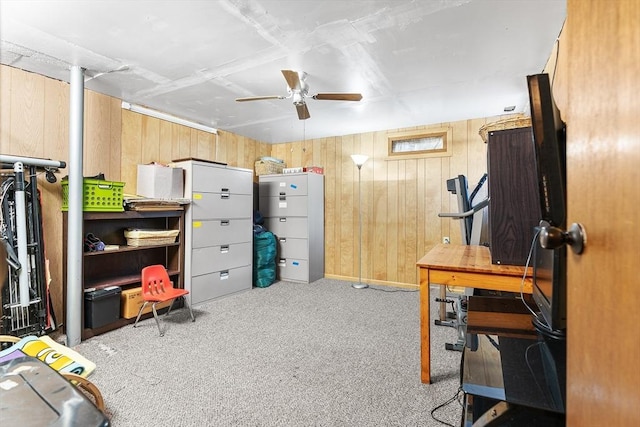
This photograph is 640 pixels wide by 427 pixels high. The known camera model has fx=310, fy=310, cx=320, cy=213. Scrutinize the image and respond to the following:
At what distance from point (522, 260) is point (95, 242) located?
3163mm

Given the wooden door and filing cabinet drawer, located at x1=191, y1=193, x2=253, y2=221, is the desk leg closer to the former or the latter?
the wooden door

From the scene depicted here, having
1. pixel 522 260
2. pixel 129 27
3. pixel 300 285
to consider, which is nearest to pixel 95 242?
pixel 129 27

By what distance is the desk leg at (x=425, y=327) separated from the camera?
1.70 metres

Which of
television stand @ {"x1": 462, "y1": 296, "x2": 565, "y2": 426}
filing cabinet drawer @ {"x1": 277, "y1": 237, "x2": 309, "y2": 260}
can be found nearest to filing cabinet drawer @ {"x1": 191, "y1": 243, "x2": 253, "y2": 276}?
filing cabinet drawer @ {"x1": 277, "y1": 237, "x2": 309, "y2": 260}

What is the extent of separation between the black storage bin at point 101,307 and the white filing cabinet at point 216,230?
692 mm

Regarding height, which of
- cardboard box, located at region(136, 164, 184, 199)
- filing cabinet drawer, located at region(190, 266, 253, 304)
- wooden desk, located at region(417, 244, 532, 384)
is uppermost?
cardboard box, located at region(136, 164, 184, 199)

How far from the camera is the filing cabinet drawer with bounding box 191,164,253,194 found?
334 centimetres

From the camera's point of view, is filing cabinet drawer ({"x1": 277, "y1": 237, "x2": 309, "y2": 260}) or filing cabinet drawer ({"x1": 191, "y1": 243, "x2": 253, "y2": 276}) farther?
filing cabinet drawer ({"x1": 277, "y1": 237, "x2": 309, "y2": 260})

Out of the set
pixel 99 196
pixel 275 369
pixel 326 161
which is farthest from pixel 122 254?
pixel 326 161

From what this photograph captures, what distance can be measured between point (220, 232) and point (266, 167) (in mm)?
1390

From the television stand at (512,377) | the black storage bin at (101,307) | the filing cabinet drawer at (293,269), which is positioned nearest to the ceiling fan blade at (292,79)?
the television stand at (512,377)

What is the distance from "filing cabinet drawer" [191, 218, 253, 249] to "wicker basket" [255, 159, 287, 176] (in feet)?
3.10

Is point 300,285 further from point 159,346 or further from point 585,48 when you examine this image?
point 585,48

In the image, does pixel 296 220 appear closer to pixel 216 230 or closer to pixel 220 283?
pixel 216 230
